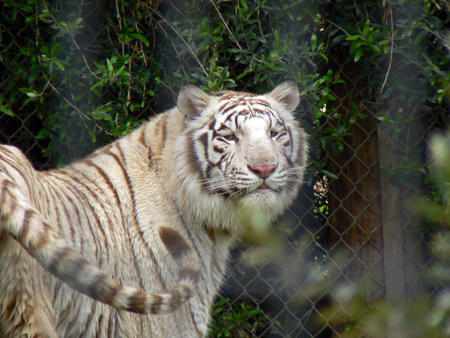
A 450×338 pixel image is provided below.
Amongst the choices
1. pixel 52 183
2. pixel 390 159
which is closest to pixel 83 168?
pixel 52 183

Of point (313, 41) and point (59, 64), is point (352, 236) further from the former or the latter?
point (59, 64)

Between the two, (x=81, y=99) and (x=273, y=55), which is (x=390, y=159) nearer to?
(x=273, y=55)

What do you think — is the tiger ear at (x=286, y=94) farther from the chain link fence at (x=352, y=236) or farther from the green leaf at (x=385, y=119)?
the green leaf at (x=385, y=119)

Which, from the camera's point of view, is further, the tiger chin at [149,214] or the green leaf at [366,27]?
the green leaf at [366,27]

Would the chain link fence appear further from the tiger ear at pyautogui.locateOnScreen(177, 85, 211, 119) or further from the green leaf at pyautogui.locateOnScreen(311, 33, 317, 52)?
the tiger ear at pyautogui.locateOnScreen(177, 85, 211, 119)

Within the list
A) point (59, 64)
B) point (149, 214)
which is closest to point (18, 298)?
point (149, 214)

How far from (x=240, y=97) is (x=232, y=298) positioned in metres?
1.34

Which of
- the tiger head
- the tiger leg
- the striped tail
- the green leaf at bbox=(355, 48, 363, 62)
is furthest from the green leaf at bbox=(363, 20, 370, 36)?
the tiger leg

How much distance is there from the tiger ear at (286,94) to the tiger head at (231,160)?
4.8 inches

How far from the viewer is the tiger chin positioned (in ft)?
3.90

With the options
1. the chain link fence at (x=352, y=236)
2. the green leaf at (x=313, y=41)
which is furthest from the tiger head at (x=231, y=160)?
the chain link fence at (x=352, y=236)

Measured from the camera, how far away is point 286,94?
211 centimetres

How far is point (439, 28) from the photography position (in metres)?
2.62

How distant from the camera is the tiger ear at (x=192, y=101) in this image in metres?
1.91
